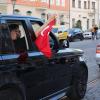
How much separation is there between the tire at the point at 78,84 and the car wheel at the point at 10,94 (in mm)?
2305

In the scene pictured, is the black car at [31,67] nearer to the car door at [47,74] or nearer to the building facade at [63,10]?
the car door at [47,74]

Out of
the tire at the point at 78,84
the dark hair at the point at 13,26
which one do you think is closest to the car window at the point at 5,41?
the dark hair at the point at 13,26

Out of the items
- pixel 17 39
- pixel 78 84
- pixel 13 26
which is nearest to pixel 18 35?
pixel 17 39

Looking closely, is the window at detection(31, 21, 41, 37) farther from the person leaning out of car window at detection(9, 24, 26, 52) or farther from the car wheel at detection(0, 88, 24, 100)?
the car wheel at detection(0, 88, 24, 100)

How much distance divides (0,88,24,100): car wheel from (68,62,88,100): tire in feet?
7.56

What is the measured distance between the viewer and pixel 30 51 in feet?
22.5

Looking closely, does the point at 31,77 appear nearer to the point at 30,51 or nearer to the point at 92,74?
the point at 30,51

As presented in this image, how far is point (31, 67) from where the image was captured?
259 inches

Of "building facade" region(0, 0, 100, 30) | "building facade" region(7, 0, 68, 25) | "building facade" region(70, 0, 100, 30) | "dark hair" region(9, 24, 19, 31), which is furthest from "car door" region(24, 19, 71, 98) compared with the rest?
"building facade" region(70, 0, 100, 30)

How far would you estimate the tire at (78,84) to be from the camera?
856cm

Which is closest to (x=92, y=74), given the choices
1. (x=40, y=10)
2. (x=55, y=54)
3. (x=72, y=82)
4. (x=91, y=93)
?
(x=91, y=93)

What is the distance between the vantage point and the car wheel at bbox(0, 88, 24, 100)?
234 inches

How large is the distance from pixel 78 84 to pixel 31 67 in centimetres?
232

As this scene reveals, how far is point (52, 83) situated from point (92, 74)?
21.1 ft
